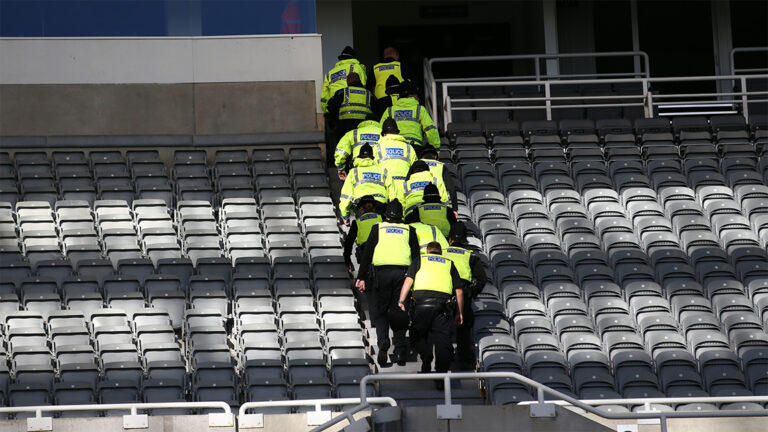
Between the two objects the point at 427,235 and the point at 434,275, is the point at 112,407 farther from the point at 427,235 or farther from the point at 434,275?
the point at 427,235

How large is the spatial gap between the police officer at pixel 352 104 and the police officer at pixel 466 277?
511 centimetres

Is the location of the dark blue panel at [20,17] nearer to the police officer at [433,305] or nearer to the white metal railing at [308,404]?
the police officer at [433,305]

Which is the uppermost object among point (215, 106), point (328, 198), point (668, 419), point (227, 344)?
point (215, 106)

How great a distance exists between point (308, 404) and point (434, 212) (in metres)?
3.48

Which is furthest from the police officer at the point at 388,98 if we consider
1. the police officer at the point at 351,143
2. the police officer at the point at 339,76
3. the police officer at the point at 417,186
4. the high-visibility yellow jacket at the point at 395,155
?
the police officer at the point at 417,186

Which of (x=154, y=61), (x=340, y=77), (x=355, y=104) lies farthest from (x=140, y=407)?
(x=154, y=61)

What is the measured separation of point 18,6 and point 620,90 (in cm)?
968

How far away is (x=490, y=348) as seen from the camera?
13938 mm

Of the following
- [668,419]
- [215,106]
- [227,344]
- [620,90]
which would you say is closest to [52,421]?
[227,344]

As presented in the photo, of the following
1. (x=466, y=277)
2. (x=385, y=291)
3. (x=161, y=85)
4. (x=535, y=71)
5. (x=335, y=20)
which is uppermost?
(x=335, y=20)

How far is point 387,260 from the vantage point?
45.3ft

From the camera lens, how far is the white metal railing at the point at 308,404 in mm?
12062

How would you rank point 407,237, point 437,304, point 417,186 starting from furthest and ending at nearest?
point 417,186
point 407,237
point 437,304

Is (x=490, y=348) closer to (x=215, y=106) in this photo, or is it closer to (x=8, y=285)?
(x=8, y=285)
